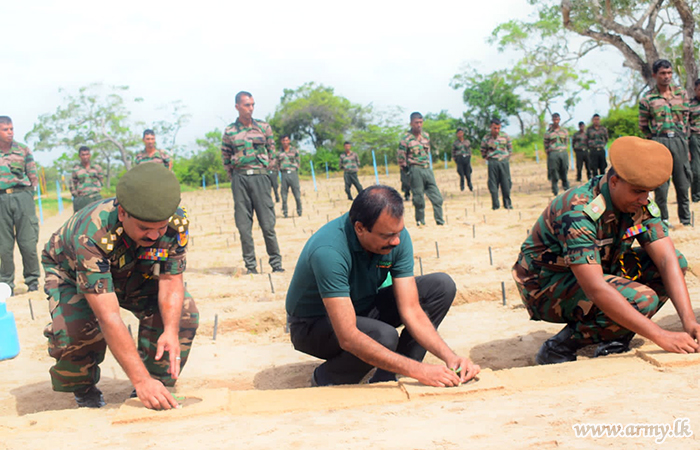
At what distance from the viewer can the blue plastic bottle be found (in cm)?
386

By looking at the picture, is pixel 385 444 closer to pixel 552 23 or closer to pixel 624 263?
pixel 624 263


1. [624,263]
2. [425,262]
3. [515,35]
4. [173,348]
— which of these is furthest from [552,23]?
[173,348]

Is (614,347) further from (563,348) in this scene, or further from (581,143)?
(581,143)

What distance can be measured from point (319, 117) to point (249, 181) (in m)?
29.4

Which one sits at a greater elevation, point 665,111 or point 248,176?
point 665,111

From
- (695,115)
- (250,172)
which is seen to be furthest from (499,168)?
(250,172)

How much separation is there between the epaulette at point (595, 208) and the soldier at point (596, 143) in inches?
432

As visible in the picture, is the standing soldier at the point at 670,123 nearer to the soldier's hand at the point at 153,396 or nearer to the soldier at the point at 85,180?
the soldier's hand at the point at 153,396

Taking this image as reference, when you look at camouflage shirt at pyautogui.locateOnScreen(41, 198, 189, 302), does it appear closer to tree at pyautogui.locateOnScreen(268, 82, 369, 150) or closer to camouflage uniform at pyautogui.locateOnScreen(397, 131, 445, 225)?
camouflage uniform at pyautogui.locateOnScreen(397, 131, 445, 225)

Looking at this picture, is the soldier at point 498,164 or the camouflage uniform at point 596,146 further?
the camouflage uniform at point 596,146

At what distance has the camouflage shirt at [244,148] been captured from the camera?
20.1 ft

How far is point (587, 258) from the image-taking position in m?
2.70

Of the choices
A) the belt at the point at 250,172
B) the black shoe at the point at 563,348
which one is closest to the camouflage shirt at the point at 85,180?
the belt at the point at 250,172

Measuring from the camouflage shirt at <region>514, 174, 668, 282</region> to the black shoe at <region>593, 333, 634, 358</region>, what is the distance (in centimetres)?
41
